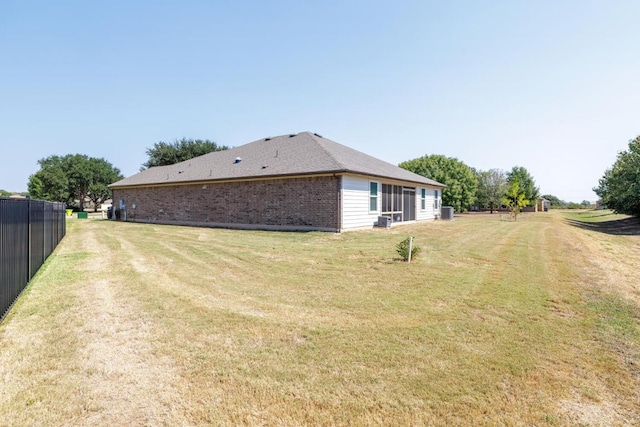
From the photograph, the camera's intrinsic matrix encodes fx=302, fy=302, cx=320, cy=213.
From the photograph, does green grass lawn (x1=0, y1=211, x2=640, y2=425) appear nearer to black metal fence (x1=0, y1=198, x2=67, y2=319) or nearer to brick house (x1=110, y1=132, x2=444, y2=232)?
black metal fence (x1=0, y1=198, x2=67, y2=319)

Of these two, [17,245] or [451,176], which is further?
[451,176]

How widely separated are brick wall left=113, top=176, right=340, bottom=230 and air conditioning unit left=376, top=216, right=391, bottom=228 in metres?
3.86

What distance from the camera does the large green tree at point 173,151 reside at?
43938 mm

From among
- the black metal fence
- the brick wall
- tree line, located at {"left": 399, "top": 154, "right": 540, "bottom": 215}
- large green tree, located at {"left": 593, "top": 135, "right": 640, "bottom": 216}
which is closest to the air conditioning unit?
the brick wall

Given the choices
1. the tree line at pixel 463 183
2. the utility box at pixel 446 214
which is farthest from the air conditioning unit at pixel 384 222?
the tree line at pixel 463 183

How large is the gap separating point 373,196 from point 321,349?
14.8 meters

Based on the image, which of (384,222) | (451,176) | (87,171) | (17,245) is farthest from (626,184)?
(87,171)

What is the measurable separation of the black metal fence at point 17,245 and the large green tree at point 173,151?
1602 inches

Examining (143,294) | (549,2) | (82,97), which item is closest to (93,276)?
(143,294)

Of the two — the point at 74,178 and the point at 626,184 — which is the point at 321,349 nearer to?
the point at 626,184

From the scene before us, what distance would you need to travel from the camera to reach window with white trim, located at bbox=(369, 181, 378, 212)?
17.4 m

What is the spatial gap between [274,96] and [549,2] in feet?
50.2

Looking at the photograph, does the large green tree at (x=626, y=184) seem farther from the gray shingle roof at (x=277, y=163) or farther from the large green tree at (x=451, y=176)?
the large green tree at (x=451, y=176)

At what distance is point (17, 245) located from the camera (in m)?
5.02
